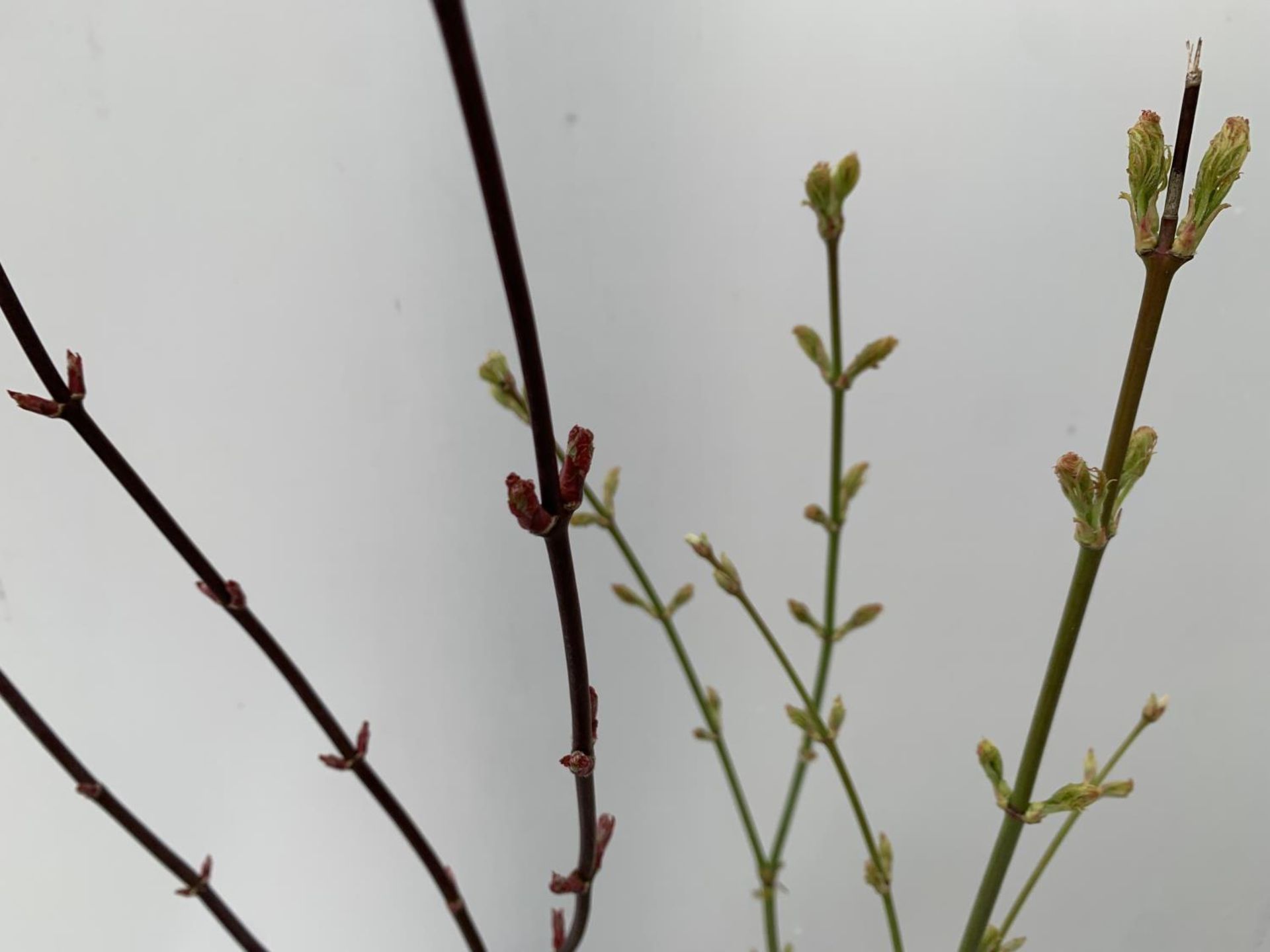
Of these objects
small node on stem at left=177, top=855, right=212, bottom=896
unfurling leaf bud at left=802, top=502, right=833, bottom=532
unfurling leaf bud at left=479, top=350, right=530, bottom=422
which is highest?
unfurling leaf bud at left=479, top=350, right=530, bottom=422

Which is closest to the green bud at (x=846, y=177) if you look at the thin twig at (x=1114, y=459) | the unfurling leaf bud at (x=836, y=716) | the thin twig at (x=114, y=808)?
the thin twig at (x=1114, y=459)

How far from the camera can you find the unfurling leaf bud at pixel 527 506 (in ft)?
0.52

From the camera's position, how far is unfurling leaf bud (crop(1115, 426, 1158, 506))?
223 millimetres

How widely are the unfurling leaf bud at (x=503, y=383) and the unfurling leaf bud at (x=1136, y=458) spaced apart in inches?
7.1

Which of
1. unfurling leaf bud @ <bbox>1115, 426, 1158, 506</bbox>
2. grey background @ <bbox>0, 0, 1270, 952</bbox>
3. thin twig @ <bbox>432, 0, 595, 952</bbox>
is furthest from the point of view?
grey background @ <bbox>0, 0, 1270, 952</bbox>

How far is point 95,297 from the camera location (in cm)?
46

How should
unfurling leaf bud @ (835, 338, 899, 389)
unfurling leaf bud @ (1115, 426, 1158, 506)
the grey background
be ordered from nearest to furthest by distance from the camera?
unfurling leaf bud @ (1115, 426, 1158, 506) → unfurling leaf bud @ (835, 338, 899, 389) → the grey background

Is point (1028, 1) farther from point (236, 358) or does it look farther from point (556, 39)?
point (236, 358)

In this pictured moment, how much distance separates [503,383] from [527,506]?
13cm

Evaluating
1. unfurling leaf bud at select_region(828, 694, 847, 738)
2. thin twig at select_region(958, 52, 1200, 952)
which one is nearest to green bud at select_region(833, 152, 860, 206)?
thin twig at select_region(958, 52, 1200, 952)

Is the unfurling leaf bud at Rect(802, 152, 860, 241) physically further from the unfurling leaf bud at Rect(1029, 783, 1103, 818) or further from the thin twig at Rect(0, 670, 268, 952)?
the thin twig at Rect(0, 670, 268, 952)

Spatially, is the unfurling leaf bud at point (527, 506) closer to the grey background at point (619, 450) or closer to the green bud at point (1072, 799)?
the green bud at point (1072, 799)

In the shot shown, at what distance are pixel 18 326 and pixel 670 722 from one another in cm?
45

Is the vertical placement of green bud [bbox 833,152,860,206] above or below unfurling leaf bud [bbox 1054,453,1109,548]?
above
